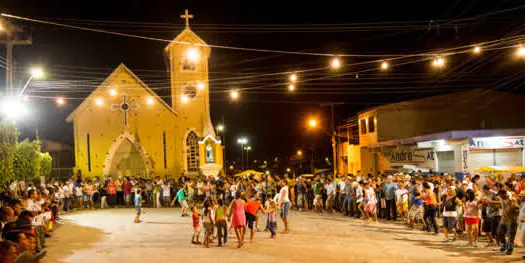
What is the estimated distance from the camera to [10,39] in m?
17.4

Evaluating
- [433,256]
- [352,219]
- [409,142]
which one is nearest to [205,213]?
[433,256]

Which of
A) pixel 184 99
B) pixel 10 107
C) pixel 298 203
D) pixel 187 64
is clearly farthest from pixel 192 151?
pixel 10 107

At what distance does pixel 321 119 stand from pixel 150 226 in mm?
33008

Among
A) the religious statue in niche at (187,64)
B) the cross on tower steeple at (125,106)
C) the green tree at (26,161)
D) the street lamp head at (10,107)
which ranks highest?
the religious statue in niche at (187,64)

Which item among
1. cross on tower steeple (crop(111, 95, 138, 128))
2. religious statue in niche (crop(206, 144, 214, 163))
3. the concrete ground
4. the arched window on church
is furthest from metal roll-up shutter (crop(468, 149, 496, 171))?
cross on tower steeple (crop(111, 95, 138, 128))

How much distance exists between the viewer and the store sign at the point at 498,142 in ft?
69.2

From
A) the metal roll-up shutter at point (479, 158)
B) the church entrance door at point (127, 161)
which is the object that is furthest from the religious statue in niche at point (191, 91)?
the metal roll-up shutter at point (479, 158)

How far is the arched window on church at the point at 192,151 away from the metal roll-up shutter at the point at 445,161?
18063mm

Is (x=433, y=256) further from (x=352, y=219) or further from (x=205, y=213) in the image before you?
(x=352, y=219)

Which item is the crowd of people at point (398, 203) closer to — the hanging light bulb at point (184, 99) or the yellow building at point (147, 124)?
the yellow building at point (147, 124)

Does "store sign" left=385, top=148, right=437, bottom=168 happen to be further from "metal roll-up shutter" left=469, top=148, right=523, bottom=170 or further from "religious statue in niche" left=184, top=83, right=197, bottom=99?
"religious statue in niche" left=184, top=83, right=197, bottom=99

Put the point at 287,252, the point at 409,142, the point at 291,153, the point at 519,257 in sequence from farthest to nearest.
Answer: the point at 291,153 → the point at 409,142 → the point at 287,252 → the point at 519,257

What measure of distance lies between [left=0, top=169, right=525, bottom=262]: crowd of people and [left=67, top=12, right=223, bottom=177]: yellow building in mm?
8000

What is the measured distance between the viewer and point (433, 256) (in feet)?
36.3
